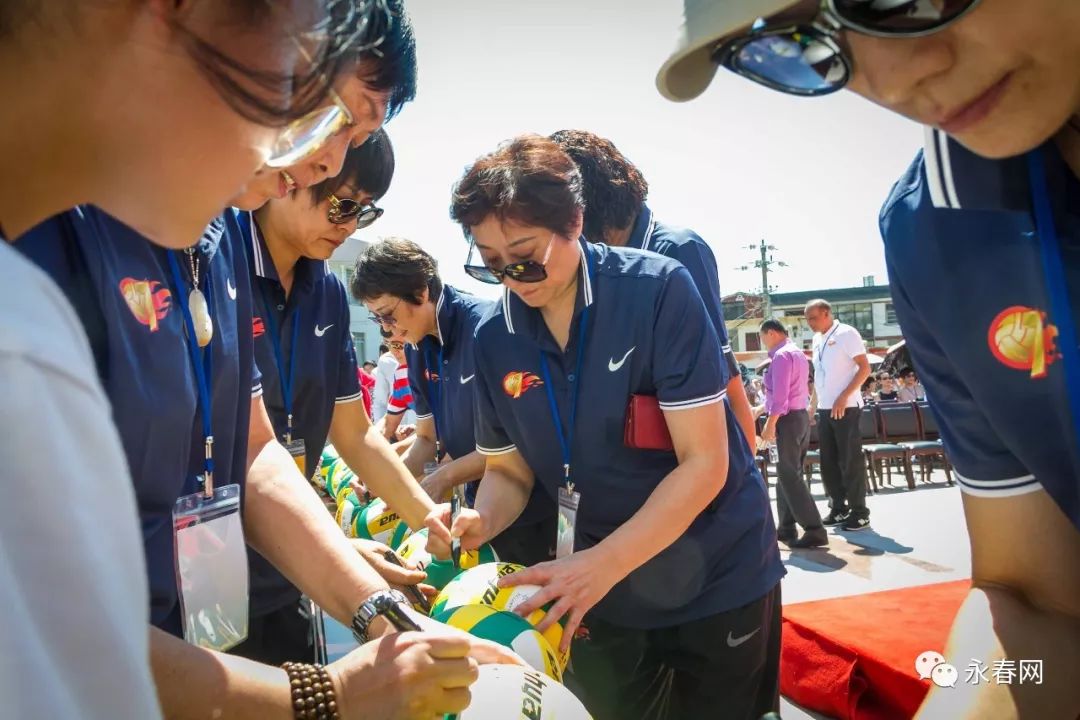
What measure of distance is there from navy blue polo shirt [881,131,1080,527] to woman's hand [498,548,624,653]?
873mm

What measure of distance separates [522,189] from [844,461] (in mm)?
6431

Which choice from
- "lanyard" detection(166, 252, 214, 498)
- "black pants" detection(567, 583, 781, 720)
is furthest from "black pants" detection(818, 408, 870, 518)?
"lanyard" detection(166, 252, 214, 498)

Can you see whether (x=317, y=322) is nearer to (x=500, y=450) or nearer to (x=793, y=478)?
(x=500, y=450)

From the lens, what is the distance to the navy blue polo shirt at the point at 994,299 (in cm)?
116

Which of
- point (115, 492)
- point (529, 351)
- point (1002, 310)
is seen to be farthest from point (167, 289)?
point (1002, 310)

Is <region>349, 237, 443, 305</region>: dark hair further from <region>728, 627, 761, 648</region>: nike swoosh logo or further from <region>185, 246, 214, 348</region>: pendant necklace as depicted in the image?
<region>728, 627, 761, 648</region>: nike swoosh logo

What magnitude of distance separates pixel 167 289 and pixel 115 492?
1.00m

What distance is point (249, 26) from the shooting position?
2.28 ft

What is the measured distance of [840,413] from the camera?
7.52 meters

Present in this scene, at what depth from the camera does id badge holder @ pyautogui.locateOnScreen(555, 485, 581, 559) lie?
6.96ft

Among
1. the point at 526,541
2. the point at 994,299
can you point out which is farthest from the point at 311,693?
the point at 526,541

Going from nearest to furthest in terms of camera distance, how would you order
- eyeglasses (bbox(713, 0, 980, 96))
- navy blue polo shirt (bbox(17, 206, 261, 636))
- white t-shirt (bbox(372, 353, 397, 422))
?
eyeglasses (bbox(713, 0, 980, 96)) < navy blue polo shirt (bbox(17, 206, 261, 636)) < white t-shirt (bbox(372, 353, 397, 422))

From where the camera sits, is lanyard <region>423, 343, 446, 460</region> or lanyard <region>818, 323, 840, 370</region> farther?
lanyard <region>818, 323, 840, 370</region>

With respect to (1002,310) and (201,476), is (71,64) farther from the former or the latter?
(1002,310)
